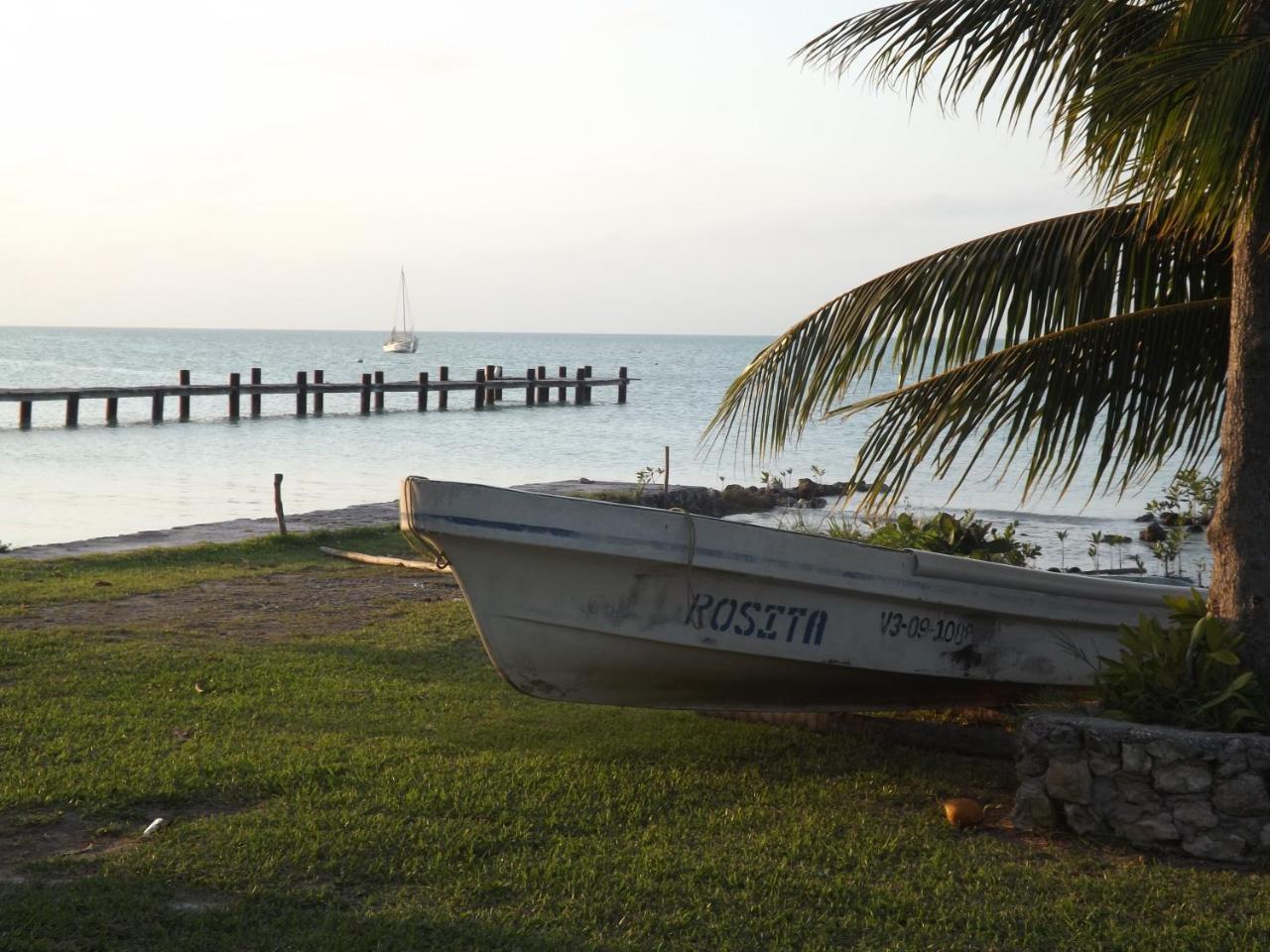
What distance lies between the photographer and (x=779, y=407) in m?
6.40

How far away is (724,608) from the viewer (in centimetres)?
557

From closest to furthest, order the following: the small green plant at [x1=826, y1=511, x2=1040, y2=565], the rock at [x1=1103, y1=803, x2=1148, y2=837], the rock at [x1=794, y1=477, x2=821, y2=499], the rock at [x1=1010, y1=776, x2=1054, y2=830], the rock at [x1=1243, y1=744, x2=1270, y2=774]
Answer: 1. the rock at [x1=1243, y1=744, x2=1270, y2=774]
2. the rock at [x1=1103, y1=803, x2=1148, y2=837]
3. the rock at [x1=1010, y1=776, x2=1054, y2=830]
4. the small green plant at [x1=826, y1=511, x2=1040, y2=565]
5. the rock at [x1=794, y1=477, x2=821, y2=499]

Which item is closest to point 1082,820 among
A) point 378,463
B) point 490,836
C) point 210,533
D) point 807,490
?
point 490,836

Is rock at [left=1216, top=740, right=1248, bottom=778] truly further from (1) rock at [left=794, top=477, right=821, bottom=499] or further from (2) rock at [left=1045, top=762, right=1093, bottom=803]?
(1) rock at [left=794, top=477, right=821, bottom=499]

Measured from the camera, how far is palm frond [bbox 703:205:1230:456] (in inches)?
239

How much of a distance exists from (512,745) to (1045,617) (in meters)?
2.54

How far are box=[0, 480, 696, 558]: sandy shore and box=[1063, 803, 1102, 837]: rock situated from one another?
8076mm

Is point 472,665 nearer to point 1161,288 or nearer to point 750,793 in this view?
point 750,793

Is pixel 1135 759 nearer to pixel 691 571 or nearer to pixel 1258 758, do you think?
pixel 1258 758

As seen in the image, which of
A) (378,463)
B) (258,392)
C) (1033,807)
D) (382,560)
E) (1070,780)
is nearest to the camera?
(1070,780)

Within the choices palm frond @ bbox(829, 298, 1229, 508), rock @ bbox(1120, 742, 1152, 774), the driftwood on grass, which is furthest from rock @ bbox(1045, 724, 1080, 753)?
the driftwood on grass

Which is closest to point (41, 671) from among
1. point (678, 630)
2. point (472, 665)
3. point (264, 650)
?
point (264, 650)

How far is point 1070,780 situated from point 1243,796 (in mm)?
589

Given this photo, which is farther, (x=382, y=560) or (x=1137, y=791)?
(x=382, y=560)
